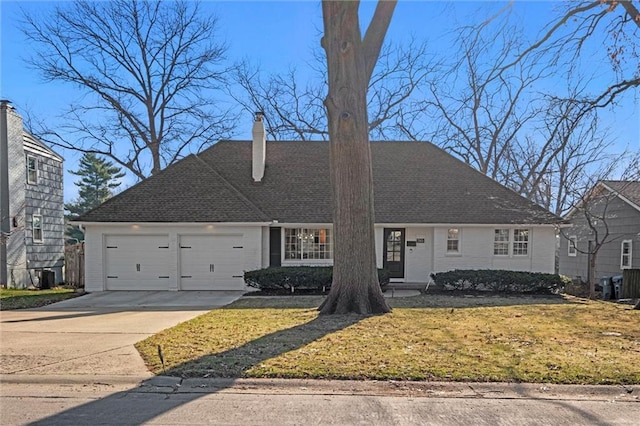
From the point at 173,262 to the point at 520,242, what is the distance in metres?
13.4

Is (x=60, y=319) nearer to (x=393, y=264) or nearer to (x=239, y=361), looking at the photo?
(x=239, y=361)

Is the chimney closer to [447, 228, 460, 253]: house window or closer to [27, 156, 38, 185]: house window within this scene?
[447, 228, 460, 253]: house window

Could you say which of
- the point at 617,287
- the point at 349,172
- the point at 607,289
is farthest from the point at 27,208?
the point at 617,287

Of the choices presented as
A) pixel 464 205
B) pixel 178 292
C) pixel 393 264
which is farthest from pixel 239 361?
pixel 464 205

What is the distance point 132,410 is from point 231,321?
172 inches

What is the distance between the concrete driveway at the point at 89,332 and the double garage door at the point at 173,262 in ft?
5.09

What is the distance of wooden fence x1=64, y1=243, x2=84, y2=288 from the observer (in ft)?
52.0

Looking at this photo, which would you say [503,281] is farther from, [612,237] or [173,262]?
[173,262]

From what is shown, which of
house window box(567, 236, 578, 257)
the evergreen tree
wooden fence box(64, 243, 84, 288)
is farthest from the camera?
the evergreen tree

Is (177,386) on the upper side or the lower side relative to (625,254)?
upper

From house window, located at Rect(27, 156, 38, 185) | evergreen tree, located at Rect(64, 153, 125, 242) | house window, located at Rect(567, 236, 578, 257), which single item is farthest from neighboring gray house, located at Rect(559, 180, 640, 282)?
evergreen tree, located at Rect(64, 153, 125, 242)

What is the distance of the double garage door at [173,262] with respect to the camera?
47.0 feet

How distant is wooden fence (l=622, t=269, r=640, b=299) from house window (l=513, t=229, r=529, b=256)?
3.27 m

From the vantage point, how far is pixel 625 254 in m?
17.4
